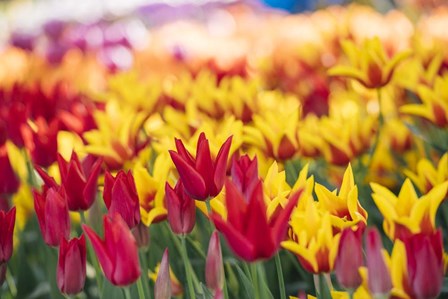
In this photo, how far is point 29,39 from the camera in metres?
3.61

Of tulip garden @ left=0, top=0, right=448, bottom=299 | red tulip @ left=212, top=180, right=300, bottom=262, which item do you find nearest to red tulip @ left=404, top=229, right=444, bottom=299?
tulip garden @ left=0, top=0, right=448, bottom=299

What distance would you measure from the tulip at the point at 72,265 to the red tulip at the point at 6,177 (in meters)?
0.46

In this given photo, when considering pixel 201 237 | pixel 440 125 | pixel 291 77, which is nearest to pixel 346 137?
pixel 440 125

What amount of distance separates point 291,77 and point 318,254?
1.42 metres

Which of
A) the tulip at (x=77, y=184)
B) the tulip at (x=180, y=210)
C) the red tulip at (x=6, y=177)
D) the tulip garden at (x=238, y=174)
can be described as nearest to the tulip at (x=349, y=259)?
the tulip garden at (x=238, y=174)

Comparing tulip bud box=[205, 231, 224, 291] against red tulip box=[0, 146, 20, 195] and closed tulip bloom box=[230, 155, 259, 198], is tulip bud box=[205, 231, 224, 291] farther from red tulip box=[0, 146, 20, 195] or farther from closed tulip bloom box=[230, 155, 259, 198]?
red tulip box=[0, 146, 20, 195]

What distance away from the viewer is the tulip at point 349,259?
803 millimetres

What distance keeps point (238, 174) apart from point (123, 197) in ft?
0.46

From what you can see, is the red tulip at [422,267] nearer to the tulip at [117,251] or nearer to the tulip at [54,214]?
the tulip at [117,251]

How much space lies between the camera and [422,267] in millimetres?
766

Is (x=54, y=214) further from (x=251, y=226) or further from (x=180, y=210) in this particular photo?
(x=251, y=226)

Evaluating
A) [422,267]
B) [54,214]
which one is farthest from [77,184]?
[422,267]

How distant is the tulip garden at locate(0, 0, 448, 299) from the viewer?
0.85m

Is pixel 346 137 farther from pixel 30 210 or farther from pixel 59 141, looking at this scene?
pixel 30 210
